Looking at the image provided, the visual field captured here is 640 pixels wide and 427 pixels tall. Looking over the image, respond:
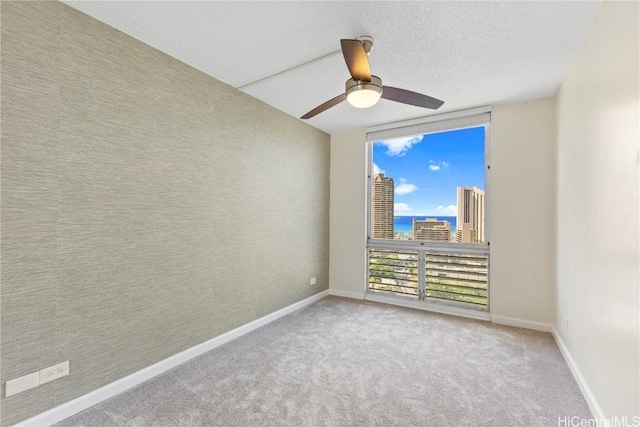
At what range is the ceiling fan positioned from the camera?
165 cm

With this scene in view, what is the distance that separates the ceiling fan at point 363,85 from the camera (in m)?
1.65

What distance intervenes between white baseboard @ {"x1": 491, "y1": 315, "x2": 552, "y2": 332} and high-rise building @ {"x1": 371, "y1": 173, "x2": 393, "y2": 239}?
1.62m

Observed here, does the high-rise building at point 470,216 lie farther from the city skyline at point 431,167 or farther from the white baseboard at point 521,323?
the white baseboard at point 521,323

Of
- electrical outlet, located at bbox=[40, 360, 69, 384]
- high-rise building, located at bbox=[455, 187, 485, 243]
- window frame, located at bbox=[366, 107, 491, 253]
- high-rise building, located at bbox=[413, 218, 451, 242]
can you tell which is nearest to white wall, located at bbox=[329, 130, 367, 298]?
window frame, located at bbox=[366, 107, 491, 253]

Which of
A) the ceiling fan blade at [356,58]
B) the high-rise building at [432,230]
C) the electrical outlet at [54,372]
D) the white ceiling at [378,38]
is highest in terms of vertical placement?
the white ceiling at [378,38]

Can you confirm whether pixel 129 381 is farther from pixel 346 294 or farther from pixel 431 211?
pixel 431 211

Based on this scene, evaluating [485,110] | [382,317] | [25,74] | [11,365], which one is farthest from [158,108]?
[485,110]

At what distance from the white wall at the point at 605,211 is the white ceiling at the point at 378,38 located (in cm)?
29

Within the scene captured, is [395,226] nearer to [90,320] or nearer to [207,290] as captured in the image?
[207,290]

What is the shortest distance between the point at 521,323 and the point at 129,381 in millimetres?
3829

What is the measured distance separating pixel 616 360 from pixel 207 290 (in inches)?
112

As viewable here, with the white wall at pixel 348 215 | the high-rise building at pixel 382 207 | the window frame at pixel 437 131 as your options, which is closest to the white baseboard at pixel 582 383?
the window frame at pixel 437 131

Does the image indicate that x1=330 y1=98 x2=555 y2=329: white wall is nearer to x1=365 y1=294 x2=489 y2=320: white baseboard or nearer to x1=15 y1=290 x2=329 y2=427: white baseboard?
x1=365 y1=294 x2=489 y2=320: white baseboard

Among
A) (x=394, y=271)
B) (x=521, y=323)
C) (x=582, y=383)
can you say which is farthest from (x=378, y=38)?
(x=521, y=323)
